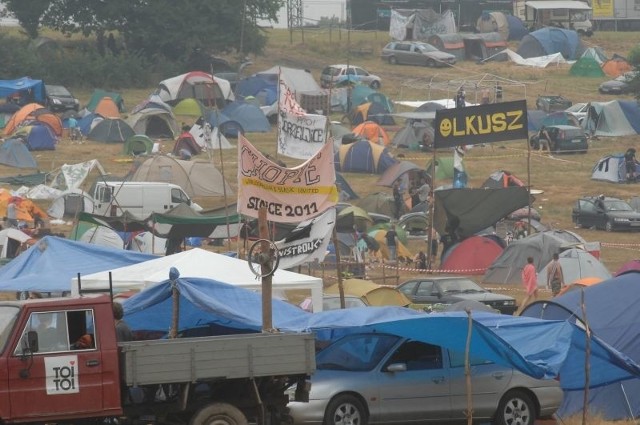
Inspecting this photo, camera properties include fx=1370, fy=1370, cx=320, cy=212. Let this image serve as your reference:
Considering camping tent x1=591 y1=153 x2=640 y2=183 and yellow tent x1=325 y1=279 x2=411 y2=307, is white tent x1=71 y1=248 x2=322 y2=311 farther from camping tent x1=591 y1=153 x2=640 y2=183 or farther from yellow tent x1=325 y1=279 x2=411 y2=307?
camping tent x1=591 y1=153 x2=640 y2=183

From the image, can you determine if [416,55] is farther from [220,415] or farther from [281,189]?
[220,415]

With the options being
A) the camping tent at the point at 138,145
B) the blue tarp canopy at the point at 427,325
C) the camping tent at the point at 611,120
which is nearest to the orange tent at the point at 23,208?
the camping tent at the point at 138,145

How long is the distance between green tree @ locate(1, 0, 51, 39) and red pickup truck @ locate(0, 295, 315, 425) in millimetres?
57333

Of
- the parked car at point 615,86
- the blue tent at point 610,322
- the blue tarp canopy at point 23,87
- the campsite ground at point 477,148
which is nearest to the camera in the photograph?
the blue tent at point 610,322

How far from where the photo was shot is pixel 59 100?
2282 inches

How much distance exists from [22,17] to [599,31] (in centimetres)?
3884

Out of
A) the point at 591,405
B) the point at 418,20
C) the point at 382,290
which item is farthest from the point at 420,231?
the point at 418,20

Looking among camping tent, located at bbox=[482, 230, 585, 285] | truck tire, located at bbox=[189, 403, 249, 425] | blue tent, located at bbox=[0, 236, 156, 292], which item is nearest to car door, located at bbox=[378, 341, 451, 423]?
truck tire, located at bbox=[189, 403, 249, 425]

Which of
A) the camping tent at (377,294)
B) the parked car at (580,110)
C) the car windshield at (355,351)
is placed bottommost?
the parked car at (580,110)

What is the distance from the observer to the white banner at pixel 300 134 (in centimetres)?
2583

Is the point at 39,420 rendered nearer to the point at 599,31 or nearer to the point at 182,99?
the point at 182,99

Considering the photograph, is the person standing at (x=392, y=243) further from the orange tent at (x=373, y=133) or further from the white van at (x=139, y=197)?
the orange tent at (x=373, y=133)

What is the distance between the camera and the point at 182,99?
5984cm

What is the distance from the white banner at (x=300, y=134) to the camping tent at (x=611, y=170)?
2146 centimetres
